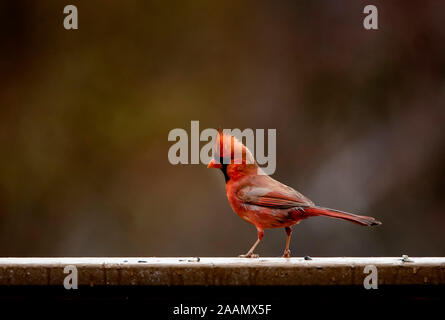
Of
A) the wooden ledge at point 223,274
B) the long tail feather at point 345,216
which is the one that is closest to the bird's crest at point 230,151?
the long tail feather at point 345,216

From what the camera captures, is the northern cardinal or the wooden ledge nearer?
the wooden ledge

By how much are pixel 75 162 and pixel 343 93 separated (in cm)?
335

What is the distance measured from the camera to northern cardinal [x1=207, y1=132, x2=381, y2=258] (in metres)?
3.18

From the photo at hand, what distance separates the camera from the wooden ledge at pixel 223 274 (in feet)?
6.17

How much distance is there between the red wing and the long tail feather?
0.17ft

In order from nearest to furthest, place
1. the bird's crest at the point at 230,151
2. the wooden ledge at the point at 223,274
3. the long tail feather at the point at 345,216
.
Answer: the wooden ledge at the point at 223,274 → the long tail feather at the point at 345,216 → the bird's crest at the point at 230,151

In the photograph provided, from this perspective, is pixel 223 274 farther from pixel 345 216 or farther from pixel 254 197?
pixel 254 197

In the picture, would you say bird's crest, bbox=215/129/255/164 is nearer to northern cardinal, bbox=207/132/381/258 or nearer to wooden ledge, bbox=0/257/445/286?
northern cardinal, bbox=207/132/381/258

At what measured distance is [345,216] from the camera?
2.83 m

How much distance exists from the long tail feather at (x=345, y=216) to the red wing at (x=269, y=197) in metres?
0.05

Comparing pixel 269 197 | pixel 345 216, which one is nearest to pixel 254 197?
pixel 269 197

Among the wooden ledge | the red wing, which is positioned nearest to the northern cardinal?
the red wing

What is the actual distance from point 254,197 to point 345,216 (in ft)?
1.69

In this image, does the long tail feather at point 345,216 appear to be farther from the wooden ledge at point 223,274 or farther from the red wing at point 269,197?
the wooden ledge at point 223,274
